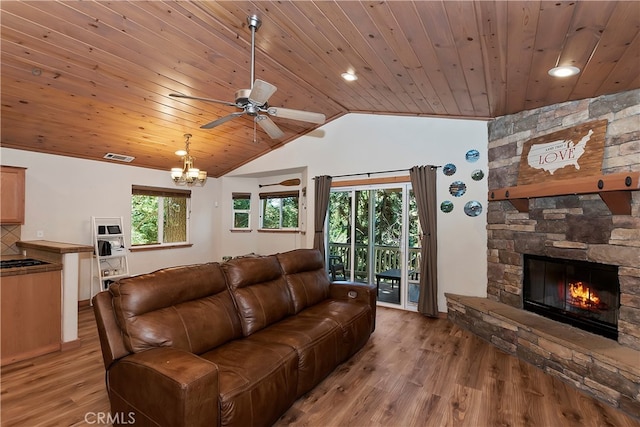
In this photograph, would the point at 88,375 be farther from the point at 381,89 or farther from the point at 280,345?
the point at 381,89

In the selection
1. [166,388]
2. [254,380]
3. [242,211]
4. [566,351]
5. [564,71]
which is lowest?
[566,351]

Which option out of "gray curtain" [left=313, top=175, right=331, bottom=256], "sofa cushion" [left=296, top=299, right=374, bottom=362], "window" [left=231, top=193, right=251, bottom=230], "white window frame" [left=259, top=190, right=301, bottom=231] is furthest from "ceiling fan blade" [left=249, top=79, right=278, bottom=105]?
"window" [left=231, top=193, right=251, bottom=230]

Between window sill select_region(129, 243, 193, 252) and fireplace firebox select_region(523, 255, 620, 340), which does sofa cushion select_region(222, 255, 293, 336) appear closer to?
fireplace firebox select_region(523, 255, 620, 340)

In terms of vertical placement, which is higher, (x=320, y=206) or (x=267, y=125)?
(x=267, y=125)

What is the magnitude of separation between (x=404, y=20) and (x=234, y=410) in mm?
2688

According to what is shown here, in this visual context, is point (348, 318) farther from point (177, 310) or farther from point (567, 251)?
point (567, 251)

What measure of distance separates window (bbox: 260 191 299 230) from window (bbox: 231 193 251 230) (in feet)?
1.05

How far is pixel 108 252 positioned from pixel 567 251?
627 centimetres

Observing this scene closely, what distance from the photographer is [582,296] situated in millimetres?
3170

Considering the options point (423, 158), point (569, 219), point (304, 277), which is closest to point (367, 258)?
point (423, 158)

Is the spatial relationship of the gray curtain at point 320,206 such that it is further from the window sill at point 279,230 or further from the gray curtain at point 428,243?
the gray curtain at point 428,243

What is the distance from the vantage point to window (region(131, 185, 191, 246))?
6.05 metres

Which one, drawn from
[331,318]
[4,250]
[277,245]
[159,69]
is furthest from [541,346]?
[4,250]

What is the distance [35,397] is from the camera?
96.7 inches
